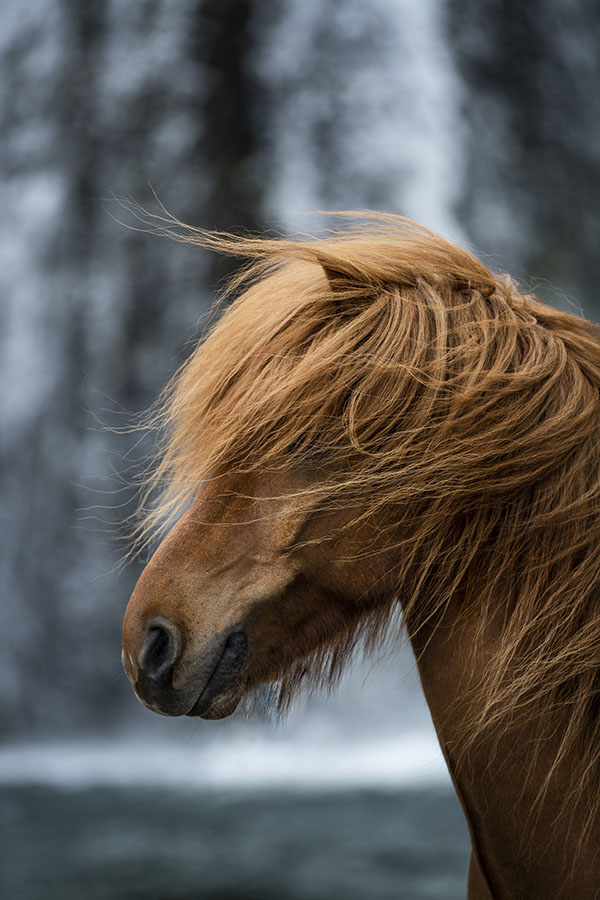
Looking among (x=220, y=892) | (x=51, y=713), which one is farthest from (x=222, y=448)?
(x=51, y=713)

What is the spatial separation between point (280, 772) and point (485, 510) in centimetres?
176

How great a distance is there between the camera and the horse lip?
1.85ft

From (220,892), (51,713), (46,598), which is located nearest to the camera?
(220,892)

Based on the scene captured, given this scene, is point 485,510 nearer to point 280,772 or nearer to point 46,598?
point 280,772

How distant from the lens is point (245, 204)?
263 cm

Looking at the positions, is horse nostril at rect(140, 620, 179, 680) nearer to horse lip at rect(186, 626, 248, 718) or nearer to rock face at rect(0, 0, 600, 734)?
horse lip at rect(186, 626, 248, 718)

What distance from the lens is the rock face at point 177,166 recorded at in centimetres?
252

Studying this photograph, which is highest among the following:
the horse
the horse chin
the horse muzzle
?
the horse

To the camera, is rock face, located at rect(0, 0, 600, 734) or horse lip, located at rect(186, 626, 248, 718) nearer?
horse lip, located at rect(186, 626, 248, 718)

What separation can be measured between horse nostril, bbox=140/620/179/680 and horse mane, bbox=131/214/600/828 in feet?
0.36

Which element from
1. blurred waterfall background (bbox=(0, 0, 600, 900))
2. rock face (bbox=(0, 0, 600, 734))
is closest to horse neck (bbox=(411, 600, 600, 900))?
blurred waterfall background (bbox=(0, 0, 600, 900))

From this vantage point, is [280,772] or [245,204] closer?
[280,772]

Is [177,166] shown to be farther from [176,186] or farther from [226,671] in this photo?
[226,671]

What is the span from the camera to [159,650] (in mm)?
563
